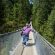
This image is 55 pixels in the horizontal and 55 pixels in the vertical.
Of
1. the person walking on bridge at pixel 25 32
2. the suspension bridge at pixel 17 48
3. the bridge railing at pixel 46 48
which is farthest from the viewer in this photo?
the person walking on bridge at pixel 25 32

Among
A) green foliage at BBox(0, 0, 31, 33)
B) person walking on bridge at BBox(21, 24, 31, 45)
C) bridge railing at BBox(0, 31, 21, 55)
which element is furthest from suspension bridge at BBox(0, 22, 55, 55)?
green foliage at BBox(0, 0, 31, 33)

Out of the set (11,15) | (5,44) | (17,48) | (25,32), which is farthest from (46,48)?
(11,15)

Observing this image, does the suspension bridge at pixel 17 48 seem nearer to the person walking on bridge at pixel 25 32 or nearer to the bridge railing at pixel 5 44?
the bridge railing at pixel 5 44

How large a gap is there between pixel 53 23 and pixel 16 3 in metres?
83.0

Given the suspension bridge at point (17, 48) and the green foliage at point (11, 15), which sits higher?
the suspension bridge at point (17, 48)

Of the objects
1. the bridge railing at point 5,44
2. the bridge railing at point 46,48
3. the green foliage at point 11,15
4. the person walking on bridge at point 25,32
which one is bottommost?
the green foliage at point 11,15

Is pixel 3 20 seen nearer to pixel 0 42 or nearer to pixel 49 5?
pixel 49 5

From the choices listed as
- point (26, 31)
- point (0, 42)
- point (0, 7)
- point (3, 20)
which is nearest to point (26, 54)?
point (26, 31)

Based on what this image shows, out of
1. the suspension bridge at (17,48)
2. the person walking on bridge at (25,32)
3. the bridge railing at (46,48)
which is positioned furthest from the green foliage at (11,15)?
the bridge railing at (46,48)

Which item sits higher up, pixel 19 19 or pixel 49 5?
pixel 49 5

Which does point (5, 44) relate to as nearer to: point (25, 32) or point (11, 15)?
point (25, 32)

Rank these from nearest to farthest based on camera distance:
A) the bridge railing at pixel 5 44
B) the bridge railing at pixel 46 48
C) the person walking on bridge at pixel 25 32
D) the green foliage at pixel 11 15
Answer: the bridge railing at pixel 46 48 → the bridge railing at pixel 5 44 → the person walking on bridge at pixel 25 32 → the green foliage at pixel 11 15

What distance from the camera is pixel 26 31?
23.5 meters

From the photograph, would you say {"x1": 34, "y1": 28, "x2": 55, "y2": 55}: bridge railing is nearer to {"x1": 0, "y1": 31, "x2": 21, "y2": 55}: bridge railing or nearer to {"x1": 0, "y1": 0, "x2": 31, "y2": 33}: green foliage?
{"x1": 0, "y1": 31, "x2": 21, "y2": 55}: bridge railing
